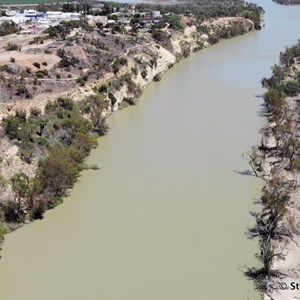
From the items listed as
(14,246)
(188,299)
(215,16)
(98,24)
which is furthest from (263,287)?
(215,16)

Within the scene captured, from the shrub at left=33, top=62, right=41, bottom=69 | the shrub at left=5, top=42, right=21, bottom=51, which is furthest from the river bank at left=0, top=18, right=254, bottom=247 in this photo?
the shrub at left=5, top=42, right=21, bottom=51

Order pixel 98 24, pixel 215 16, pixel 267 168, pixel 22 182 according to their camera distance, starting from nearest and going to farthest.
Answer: pixel 22 182 → pixel 267 168 → pixel 98 24 → pixel 215 16

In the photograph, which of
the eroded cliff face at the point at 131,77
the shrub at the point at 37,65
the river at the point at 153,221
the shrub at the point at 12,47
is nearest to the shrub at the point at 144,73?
the eroded cliff face at the point at 131,77

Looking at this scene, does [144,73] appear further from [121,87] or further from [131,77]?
[121,87]

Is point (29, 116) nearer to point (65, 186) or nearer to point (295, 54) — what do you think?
point (65, 186)

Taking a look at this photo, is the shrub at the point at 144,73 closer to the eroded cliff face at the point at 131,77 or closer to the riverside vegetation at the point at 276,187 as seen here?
the eroded cliff face at the point at 131,77

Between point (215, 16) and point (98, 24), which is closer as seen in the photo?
point (98, 24)

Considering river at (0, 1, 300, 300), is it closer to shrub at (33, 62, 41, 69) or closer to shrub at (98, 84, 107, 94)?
shrub at (98, 84, 107, 94)
